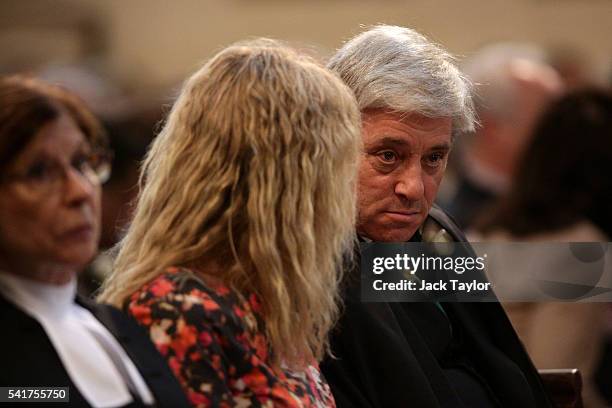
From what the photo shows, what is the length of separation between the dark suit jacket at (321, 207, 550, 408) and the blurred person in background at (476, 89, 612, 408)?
3.78 ft

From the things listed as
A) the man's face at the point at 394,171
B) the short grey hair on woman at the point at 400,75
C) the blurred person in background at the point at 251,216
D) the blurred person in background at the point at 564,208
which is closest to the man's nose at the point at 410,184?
the man's face at the point at 394,171

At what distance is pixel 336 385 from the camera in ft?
7.73

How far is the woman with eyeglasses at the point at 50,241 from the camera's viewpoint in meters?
1.60

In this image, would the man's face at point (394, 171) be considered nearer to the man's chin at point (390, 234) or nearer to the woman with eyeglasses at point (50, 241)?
the man's chin at point (390, 234)

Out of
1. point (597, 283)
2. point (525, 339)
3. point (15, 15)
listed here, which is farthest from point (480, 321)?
point (15, 15)

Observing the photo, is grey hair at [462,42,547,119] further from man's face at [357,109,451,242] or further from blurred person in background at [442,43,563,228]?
→ man's face at [357,109,451,242]

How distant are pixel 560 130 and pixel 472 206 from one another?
1282 mm

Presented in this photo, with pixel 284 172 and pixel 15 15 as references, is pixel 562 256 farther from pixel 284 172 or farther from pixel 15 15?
pixel 15 15

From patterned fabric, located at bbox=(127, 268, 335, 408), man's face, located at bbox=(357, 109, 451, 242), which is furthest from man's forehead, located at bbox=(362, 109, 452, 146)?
A: patterned fabric, located at bbox=(127, 268, 335, 408)

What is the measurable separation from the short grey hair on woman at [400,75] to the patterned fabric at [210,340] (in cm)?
65

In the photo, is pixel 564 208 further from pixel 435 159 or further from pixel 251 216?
pixel 251 216

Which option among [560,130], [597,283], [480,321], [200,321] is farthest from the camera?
[560,130]

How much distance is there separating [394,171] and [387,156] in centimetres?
3

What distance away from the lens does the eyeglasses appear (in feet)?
5.25
